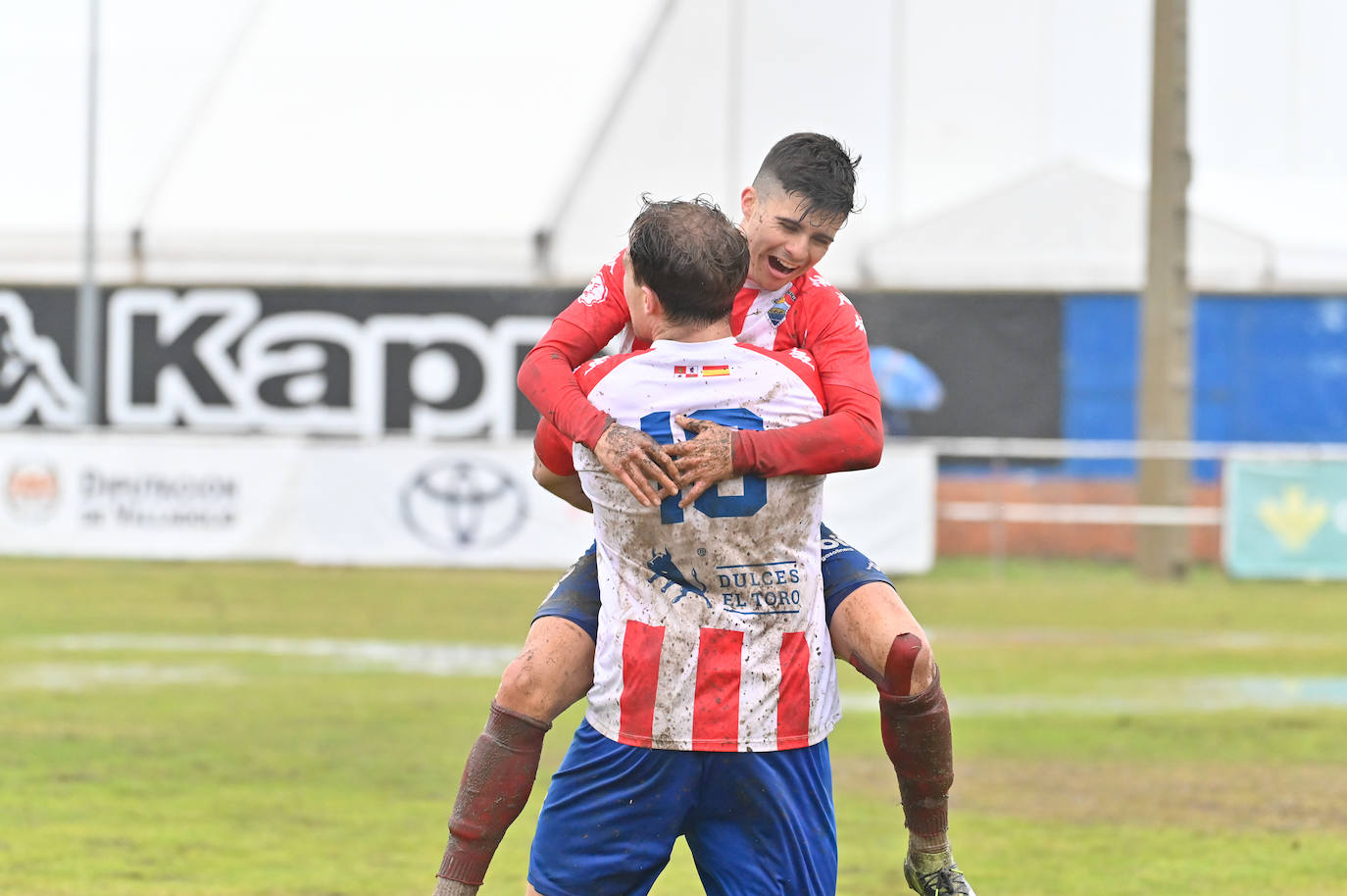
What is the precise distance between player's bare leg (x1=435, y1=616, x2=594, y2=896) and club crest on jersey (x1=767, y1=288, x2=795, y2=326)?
2.75 ft

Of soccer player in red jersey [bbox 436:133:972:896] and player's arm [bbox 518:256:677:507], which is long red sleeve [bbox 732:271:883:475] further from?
player's arm [bbox 518:256:677:507]

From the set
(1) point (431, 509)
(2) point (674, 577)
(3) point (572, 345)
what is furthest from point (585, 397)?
(1) point (431, 509)

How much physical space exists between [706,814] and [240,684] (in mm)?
7539

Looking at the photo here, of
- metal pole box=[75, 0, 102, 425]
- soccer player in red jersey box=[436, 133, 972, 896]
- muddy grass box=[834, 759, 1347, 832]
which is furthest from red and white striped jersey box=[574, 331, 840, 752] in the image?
metal pole box=[75, 0, 102, 425]

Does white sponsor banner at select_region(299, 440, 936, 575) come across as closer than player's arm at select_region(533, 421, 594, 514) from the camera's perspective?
No

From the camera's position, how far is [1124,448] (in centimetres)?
2109

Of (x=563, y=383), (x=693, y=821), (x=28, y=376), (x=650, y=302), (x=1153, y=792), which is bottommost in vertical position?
(x=1153, y=792)

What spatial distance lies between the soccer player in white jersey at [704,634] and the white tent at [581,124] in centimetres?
2123

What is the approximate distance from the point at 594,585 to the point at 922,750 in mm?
845

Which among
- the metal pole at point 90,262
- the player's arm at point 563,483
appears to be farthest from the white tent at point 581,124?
the player's arm at point 563,483

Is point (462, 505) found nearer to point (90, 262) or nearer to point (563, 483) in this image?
point (90, 262)

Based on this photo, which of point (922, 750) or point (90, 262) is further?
point (90, 262)

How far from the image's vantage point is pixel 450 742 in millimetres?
8953

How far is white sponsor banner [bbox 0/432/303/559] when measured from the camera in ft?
58.1
